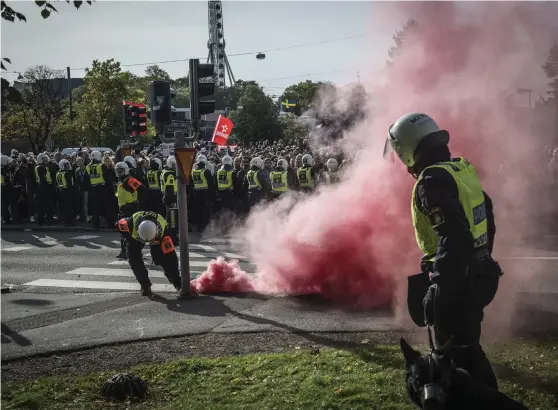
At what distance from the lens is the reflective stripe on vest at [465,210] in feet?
12.3

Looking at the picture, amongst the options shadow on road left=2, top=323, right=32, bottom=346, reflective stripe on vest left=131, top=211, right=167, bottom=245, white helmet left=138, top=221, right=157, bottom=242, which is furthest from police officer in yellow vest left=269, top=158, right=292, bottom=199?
shadow on road left=2, top=323, right=32, bottom=346

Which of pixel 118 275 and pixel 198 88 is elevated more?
pixel 198 88

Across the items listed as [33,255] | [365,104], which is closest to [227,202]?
[33,255]

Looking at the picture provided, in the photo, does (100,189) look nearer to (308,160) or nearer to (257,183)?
(257,183)

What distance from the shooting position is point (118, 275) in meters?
11.3

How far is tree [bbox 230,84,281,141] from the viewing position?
30031 millimetres

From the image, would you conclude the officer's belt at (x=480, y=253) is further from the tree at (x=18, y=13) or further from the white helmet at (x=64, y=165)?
the white helmet at (x=64, y=165)

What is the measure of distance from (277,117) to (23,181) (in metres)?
14.7

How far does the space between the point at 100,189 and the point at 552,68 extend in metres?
12.0

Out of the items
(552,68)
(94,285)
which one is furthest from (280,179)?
(552,68)

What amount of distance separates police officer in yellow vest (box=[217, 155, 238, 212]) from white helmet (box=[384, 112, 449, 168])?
493 inches

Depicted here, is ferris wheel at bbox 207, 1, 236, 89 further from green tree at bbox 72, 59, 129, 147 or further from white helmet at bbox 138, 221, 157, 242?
white helmet at bbox 138, 221, 157, 242

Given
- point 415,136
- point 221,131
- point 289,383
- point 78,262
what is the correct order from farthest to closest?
point 221,131
point 78,262
point 289,383
point 415,136

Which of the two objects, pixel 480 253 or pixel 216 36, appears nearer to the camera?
pixel 480 253
